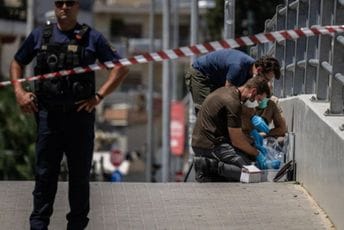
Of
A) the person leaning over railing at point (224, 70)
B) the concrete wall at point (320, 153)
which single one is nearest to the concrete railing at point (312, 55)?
the concrete wall at point (320, 153)

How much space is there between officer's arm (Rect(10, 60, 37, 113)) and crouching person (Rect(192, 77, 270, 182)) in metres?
2.95

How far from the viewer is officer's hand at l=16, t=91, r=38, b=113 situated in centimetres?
628

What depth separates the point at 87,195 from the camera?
6578 mm

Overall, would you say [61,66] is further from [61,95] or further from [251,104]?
[251,104]

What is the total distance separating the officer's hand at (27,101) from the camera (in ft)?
20.6

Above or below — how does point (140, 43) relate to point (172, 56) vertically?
below

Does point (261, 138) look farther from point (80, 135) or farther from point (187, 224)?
point (80, 135)

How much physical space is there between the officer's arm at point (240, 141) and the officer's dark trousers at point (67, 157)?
267 cm

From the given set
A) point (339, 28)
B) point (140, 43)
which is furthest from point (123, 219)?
point (140, 43)

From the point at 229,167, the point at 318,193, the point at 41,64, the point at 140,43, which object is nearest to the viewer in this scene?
the point at 41,64

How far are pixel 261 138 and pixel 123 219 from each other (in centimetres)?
262

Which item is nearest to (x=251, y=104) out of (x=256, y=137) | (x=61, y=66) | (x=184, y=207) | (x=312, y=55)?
(x=256, y=137)

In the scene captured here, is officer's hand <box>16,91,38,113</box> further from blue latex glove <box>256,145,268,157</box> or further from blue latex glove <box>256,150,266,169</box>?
blue latex glove <box>256,145,268,157</box>

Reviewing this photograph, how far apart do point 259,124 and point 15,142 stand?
46.9 ft
